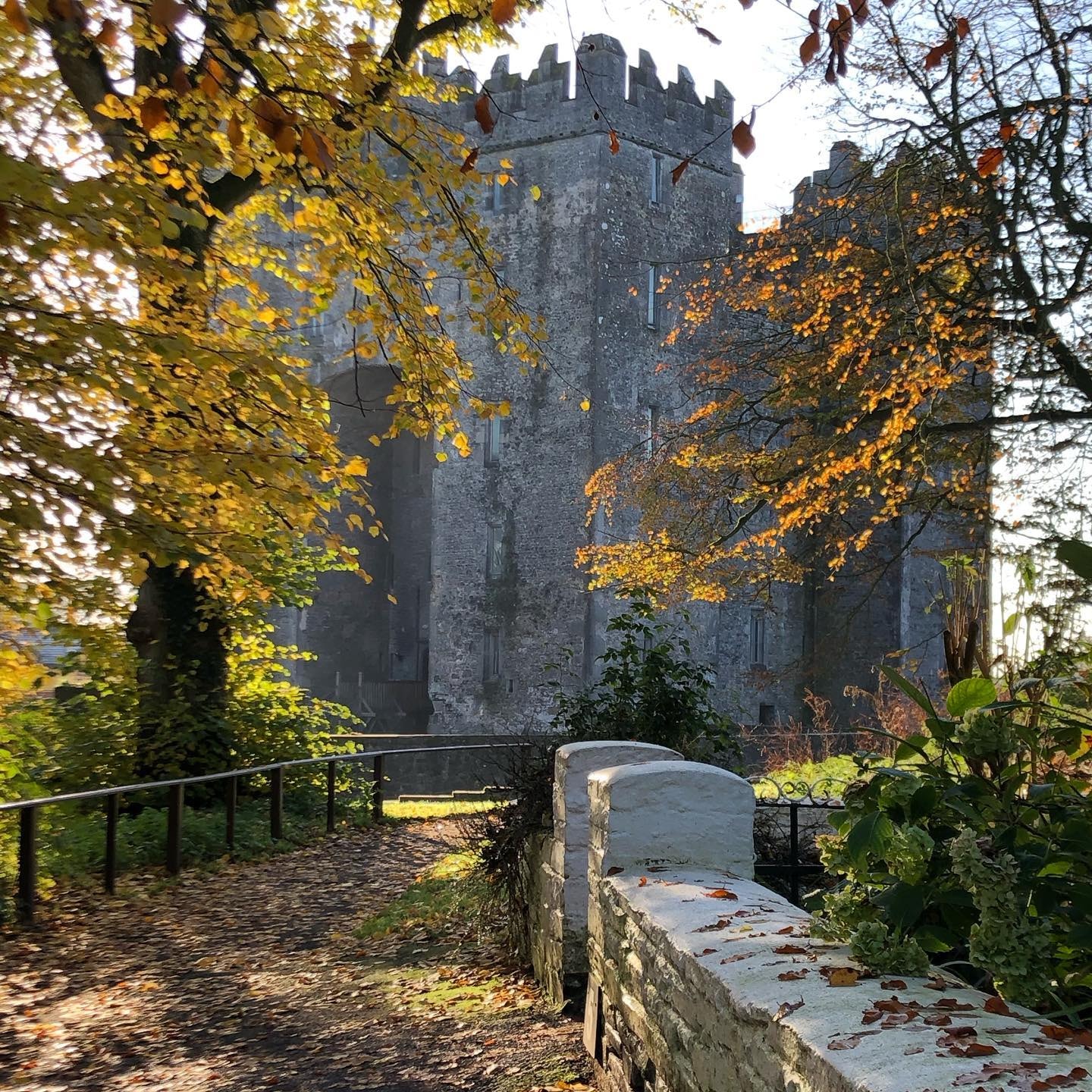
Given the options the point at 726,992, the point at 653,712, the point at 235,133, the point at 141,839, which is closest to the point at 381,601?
the point at 141,839

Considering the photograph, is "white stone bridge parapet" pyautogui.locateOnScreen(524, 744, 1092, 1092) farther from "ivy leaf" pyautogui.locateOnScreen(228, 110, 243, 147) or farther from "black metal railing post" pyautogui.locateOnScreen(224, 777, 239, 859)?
"black metal railing post" pyautogui.locateOnScreen(224, 777, 239, 859)

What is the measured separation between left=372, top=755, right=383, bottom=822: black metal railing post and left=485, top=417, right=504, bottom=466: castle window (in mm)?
17662

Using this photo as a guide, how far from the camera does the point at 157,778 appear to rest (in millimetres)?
11680

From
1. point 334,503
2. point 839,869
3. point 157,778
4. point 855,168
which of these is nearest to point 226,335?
point 334,503

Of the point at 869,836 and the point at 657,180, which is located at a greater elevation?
the point at 657,180

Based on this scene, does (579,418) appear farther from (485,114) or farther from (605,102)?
(485,114)

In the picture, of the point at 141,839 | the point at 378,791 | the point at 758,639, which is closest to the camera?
the point at 141,839

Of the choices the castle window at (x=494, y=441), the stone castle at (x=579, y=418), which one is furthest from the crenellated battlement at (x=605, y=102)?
the castle window at (x=494, y=441)

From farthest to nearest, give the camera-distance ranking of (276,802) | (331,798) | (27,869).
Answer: (331,798), (276,802), (27,869)

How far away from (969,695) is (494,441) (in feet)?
92.6

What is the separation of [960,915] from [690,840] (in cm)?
161

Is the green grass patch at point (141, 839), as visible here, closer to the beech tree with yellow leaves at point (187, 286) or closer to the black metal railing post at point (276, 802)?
the black metal railing post at point (276, 802)

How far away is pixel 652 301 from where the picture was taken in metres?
31.2

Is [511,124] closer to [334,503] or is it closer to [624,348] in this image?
[624,348]
